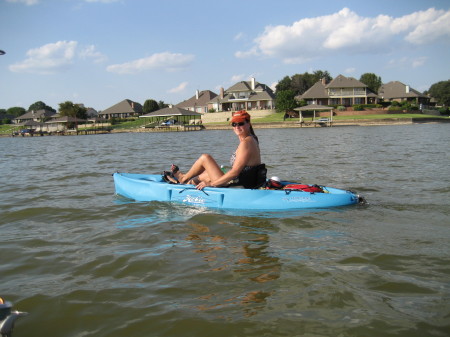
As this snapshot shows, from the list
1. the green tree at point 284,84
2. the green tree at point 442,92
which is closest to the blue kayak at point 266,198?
the green tree at point 284,84

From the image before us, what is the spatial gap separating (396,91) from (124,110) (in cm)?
6328

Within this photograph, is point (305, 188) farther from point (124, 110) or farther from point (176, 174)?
point (124, 110)

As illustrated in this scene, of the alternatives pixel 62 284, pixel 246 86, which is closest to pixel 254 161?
pixel 62 284

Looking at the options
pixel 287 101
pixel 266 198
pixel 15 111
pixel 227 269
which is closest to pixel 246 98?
pixel 287 101

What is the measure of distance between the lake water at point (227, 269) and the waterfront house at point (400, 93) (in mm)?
75494

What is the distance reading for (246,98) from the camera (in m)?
77.5

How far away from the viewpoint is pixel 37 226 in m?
6.21

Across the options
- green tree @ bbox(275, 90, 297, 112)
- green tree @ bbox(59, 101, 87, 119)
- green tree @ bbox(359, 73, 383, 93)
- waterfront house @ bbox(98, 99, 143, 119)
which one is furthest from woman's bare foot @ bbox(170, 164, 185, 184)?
waterfront house @ bbox(98, 99, 143, 119)

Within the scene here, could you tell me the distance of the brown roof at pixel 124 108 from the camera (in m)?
93.0

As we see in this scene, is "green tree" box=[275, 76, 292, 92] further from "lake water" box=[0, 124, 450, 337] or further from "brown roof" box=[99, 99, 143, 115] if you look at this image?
"lake water" box=[0, 124, 450, 337]

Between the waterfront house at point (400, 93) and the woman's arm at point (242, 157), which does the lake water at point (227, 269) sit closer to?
the woman's arm at point (242, 157)

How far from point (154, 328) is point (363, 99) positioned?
239 feet

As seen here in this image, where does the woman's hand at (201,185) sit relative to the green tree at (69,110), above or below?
below

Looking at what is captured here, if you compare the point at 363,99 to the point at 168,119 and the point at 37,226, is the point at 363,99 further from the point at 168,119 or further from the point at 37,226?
the point at 37,226
